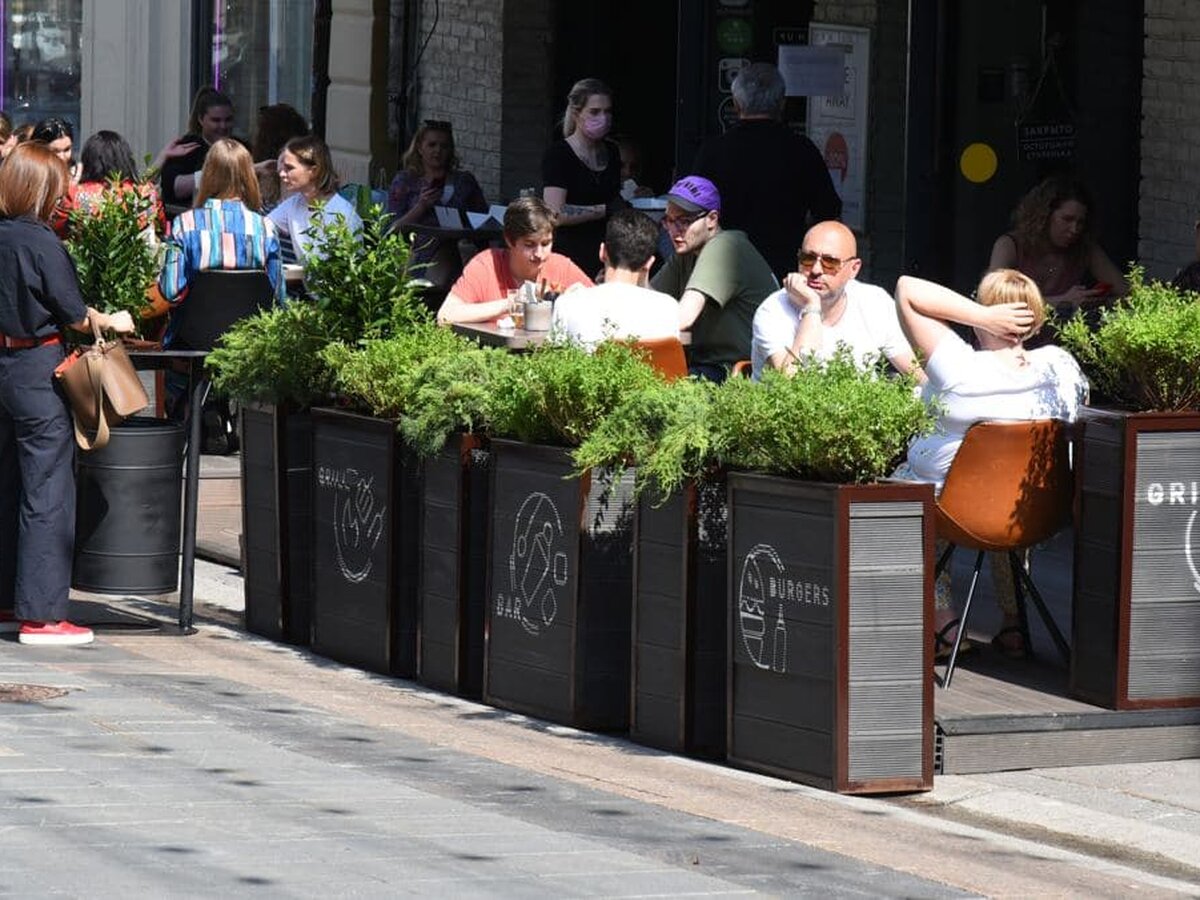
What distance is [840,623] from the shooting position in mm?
6801

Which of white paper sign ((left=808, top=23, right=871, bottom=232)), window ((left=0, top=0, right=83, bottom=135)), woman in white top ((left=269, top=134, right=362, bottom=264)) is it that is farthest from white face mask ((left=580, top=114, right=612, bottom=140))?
window ((left=0, top=0, right=83, bottom=135))

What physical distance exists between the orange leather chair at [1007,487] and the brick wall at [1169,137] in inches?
166

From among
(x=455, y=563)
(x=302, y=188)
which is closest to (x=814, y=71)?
(x=302, y=188)

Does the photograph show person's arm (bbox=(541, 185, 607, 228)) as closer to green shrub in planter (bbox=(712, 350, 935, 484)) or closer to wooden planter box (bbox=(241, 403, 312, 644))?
wooden planter box (bbox=(241, 403, 312, 644))

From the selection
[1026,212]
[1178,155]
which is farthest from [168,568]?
[1178,155]

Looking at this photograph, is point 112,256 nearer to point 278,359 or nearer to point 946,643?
point 278,359

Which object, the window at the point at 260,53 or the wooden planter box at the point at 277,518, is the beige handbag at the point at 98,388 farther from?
the window at the point at 260,53

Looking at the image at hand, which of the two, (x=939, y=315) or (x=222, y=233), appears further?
(x=222, y=233)

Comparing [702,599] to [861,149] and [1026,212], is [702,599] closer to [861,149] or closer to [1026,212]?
[1026,212]

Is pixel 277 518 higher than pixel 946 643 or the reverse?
higher

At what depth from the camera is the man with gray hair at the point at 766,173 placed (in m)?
11.4

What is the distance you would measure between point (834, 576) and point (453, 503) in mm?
1778

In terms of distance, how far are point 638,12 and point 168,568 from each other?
9.17 metres

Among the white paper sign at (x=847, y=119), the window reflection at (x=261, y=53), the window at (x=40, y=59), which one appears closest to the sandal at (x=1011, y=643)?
the white paper sign at (x=847, y=119)
